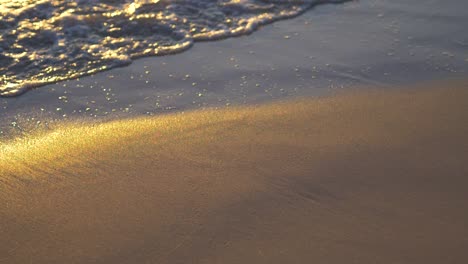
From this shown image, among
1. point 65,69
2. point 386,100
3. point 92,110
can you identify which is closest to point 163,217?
point 92,110

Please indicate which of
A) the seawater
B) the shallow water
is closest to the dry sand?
the shallow water

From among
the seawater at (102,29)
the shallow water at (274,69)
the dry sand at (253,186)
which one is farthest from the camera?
the seawater at (102,29)

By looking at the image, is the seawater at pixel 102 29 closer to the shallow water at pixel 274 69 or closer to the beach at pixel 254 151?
the beach at pixel 254 151

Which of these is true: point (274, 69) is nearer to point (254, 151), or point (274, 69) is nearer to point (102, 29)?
point (254, 151)

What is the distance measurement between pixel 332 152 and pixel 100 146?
117 cm

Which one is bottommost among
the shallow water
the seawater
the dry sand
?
the dry sand

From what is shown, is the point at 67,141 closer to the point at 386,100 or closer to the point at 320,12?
the point at 386,100

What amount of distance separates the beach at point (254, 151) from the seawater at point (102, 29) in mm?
55

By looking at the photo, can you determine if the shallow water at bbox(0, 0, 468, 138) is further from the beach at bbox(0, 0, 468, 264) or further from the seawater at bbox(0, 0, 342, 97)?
the seawater at bbox(0, 0, 342, 97)

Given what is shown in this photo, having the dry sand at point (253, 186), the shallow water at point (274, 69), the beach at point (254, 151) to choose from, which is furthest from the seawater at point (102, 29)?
the dry sand at point (253, 186)

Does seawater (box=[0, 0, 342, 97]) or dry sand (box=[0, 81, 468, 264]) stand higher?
seawater (box=[0, 0, 342, 97])

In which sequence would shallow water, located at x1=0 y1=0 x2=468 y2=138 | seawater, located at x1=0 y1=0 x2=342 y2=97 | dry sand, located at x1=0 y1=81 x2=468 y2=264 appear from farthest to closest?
seawater, located at x1=0 y1=0 x2=342 y2=97, shallow water, located at x1=0 y1=0 x2=468 y2=138, dry sand, located at x1=0 y1=81 x2=468 y2=264

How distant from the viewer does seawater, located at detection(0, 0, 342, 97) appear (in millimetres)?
3994

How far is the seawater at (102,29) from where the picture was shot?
157 inches
